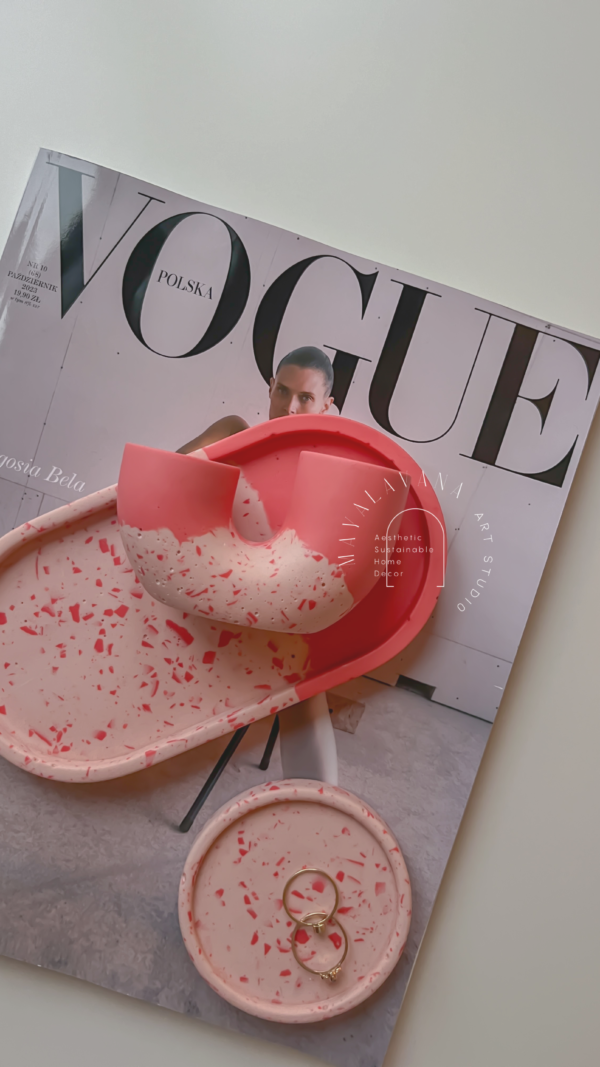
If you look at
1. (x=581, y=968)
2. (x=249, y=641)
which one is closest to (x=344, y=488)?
(x=249, y=641)

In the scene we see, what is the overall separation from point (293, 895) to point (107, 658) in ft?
1.00

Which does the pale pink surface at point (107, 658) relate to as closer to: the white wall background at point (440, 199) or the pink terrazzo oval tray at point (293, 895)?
the pink terrazzo oval tray at point (293, 895)

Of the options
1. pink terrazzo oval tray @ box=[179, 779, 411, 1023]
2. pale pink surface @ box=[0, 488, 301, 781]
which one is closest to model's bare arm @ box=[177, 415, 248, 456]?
pale pink surface @ box=[0, 488, 301, 781]

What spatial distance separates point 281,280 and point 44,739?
529 millimetres

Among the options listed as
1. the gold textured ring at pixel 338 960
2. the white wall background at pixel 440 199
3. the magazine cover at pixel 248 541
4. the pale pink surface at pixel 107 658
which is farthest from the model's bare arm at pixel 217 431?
the gold textured ring at pixel 338 960

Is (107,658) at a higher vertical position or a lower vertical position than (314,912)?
higher

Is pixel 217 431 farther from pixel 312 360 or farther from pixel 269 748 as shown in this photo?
pixel 269 748

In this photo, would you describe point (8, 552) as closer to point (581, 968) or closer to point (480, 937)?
point (480, 937)

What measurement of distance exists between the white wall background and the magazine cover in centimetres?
4

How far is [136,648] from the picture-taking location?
2.23 feet

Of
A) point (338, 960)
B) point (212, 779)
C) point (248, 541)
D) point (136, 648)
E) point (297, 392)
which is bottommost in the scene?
point (338, 960)

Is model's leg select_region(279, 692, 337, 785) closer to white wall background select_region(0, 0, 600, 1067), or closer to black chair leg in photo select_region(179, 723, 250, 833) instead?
black chair leg in photo select_region(179, 723, 250, 833)

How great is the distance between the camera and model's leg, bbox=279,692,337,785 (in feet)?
2.30

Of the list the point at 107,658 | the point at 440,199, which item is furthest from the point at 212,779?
the point at 440,199
